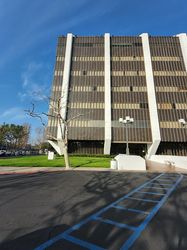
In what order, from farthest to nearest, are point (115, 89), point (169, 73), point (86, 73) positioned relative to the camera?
point (86, 73) → point (169, 73) → point (115, 89)

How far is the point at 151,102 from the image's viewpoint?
38719 millimetres

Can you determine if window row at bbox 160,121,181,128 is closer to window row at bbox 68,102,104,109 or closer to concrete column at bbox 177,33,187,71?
window row at bbox 68,102,104,109

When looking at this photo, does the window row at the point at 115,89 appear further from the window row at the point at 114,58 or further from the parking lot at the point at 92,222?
the parking lot at the point at 92,222

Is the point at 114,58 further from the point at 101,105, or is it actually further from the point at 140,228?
the point at 140,228

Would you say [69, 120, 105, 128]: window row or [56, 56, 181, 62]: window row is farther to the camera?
[56, 56, 181, 62]: window row

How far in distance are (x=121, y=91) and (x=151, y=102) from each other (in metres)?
7.38

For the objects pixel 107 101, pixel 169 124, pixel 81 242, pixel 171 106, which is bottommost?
pixel 81 242

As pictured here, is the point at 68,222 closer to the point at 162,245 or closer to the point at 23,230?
the point at 23,230

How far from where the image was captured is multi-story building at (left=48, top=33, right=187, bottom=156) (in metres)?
37.8

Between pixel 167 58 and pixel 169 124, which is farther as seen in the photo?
pixel 167 58

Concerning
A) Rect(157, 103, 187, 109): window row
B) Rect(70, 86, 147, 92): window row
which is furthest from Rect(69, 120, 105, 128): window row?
Rect(157, 103, 187, 109): window row

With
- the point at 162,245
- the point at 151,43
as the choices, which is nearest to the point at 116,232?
the point at 162,245

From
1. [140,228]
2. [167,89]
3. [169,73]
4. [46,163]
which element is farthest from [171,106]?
[140,228]

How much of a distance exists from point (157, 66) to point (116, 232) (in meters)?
44.9
